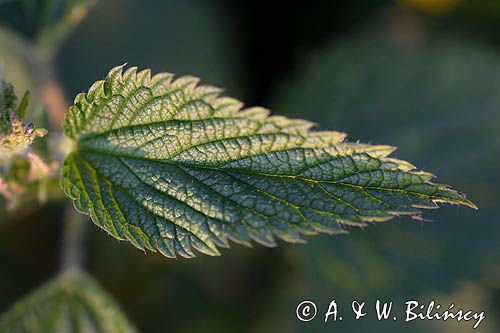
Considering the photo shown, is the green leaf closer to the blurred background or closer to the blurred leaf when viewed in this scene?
the blurred background

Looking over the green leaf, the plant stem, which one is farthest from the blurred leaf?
the green leaf

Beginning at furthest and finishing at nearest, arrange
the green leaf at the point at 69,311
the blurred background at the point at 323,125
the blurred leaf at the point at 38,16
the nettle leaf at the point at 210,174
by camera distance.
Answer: the blurred background at the point at 323,125, the blurred leaf at the point at 38,16, the green leaf at the point at 69,311, the nettle leaf at the point at 210,174

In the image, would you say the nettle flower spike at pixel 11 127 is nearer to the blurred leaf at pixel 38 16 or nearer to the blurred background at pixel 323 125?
the blurred leaf at pixel 38 16

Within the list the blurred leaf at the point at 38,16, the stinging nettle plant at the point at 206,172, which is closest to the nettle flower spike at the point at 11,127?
the stinging nettle plant at the point at 206,172

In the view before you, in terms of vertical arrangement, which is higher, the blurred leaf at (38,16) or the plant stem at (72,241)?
the blurred leaf at (38,16)

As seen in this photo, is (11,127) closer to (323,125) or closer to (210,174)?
(210,174)

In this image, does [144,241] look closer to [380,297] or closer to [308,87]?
[380,297]
